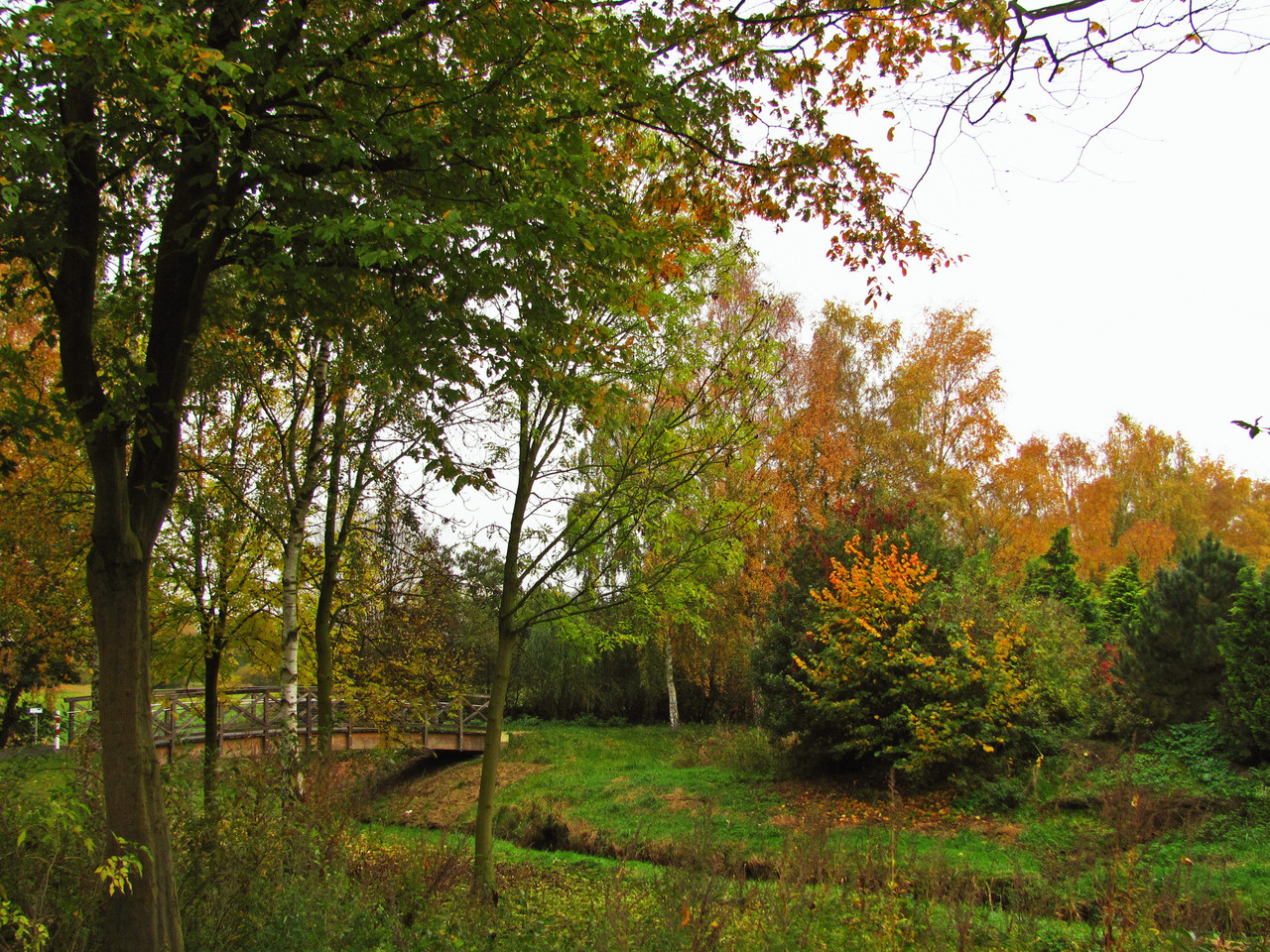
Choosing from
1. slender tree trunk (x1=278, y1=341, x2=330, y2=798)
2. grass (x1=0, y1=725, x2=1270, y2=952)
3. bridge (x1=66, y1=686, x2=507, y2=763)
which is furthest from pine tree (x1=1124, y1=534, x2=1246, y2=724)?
slender tree trunk (x1=278, y1=341, x2=330, y2=798)

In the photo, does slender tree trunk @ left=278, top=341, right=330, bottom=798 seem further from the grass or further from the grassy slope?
the grassy slope

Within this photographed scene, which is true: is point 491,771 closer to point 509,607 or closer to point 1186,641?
point 509,607

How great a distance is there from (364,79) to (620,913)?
4.69 metres

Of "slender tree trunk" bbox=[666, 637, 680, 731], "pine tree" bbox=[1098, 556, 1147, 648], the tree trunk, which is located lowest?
"slender tree trunk" bbox=[666, 637, 680, 731]

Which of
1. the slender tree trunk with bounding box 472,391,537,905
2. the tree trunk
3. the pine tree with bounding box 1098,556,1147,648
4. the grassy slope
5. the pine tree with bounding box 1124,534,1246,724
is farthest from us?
the pine tree with bounding box 1098,556,1147,648

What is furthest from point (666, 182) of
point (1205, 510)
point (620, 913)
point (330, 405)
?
point (1205, 510)

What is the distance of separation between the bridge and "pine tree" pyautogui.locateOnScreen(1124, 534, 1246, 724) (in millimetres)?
11072

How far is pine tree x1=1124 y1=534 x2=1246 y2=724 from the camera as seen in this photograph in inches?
478

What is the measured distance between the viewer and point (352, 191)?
4418 mm

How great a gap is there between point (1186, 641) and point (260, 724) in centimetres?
1794

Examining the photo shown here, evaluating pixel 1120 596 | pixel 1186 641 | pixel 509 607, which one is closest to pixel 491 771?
pixel 509 607

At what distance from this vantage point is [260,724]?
55.8 feet

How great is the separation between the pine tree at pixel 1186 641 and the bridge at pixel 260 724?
11.1 meters

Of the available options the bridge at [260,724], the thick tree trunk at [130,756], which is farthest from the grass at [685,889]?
the bridge at [260,724]
